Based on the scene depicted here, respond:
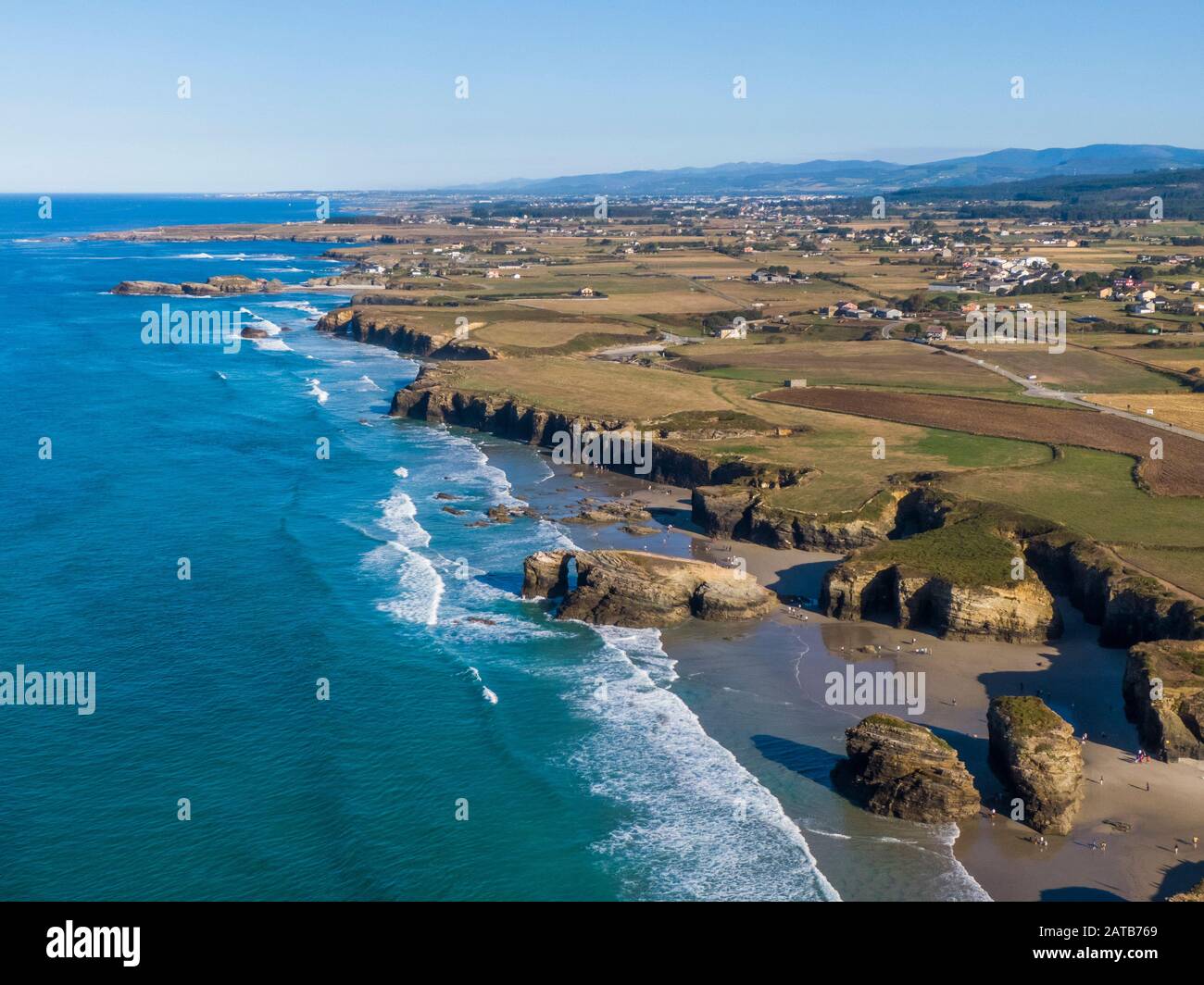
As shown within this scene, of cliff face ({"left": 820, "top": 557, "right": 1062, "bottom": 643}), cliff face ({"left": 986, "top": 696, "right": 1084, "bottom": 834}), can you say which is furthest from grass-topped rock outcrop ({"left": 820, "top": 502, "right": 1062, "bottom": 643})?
cliff face ({"left": 986, "top": 696, "right": 1084, "bottom": 834})

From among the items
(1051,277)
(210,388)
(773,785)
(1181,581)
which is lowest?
(773,785)

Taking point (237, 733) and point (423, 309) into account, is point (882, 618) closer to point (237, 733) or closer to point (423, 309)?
point (237, 733)

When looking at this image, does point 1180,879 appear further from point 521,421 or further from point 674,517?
point 521,421

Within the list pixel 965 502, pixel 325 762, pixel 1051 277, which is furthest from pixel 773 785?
pixel 1051 277

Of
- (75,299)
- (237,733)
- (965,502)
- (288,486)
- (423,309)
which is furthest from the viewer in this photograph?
(75,299)

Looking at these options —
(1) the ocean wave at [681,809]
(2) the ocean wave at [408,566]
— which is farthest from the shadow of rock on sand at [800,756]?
(2) the ocean wave at [408,566]

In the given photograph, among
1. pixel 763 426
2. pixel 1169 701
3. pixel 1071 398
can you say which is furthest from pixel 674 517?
pixel 1071 398

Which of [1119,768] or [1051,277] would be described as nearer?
[1119,768]
